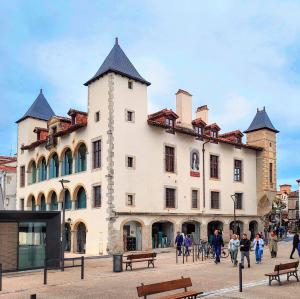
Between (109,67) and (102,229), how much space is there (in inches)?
467

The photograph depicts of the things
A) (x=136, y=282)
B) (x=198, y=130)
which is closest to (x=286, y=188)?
(x=198, y=130)

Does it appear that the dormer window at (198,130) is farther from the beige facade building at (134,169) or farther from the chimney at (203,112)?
the chimney at (203,112)

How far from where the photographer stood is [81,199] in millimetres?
37562

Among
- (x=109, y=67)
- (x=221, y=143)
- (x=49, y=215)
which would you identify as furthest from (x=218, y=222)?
(x=49, y=215)

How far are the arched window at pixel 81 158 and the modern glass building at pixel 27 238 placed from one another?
47.5 ft

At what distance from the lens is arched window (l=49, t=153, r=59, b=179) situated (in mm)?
40969

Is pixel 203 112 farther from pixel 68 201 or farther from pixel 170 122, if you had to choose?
pixel 68 201

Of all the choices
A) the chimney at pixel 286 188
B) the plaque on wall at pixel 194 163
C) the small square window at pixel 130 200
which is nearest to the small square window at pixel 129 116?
the small square window at pixel 130 200

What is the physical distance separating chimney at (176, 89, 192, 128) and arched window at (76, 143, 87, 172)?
9190mm

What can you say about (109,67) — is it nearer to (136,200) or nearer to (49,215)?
(136,200)

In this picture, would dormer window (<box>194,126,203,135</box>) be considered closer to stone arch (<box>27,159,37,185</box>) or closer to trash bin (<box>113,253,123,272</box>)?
stone arch (<box>27,159,37,185</box>)

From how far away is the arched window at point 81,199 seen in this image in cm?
3709

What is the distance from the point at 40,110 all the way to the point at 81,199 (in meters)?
13.8

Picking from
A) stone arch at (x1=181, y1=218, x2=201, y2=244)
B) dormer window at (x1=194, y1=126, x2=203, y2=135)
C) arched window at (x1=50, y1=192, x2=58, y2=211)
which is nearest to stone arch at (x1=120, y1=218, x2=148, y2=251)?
stone arch at (x1=181, y1=218, x2=201, y2=244)
